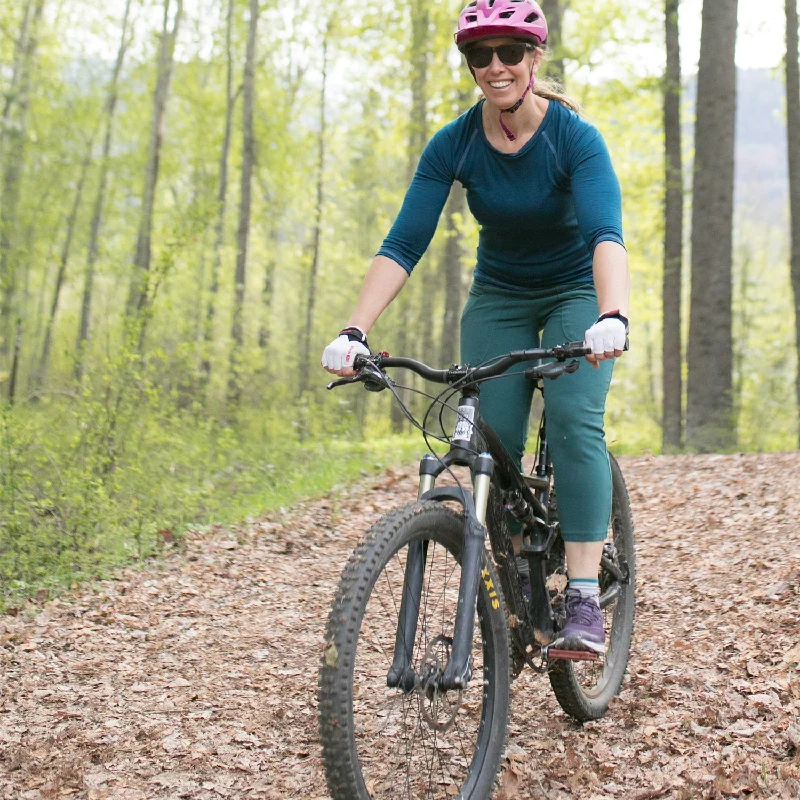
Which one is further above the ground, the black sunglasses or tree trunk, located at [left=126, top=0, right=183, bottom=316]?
tree trunk, located at [left=126, top=0, right=183, bottom=316]

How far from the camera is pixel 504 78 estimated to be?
9.60 feet

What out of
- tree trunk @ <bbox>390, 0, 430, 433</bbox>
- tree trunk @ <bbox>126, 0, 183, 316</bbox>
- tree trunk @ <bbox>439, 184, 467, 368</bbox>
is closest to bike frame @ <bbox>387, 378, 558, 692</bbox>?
tree trunk @ <bbox>390, 0, 430, 433</bbox>

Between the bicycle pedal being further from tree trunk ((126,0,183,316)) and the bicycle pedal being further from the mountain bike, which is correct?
tree trunk ((126,0,183,316))

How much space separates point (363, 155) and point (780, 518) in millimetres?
22999

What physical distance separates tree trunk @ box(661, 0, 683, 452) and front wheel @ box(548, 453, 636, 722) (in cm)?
937

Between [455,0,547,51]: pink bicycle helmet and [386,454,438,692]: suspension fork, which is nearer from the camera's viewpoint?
[386,454,438,692]: suspension fork

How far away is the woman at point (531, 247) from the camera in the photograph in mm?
2908

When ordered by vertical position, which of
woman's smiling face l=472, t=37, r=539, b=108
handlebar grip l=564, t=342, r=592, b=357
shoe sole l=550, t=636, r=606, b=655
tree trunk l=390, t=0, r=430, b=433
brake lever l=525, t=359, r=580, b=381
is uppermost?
tree trunk l=390, t=0, r=430, b=433

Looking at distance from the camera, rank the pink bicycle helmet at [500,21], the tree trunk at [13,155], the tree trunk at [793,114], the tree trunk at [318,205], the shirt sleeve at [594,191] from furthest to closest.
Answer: the tree trunk at [318,205]
the tree trunk at [13,155]
the tree trunk at [793,114]
the shirt sleeve at [594,191]
the pink bicycle helmet at [500,21]

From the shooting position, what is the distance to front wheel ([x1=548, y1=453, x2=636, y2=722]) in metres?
3.37

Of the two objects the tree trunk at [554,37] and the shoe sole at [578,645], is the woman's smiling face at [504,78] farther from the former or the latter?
the tree trunk at [554,37]

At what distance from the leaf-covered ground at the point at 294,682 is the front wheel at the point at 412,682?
465mm

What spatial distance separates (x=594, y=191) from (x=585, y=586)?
1380 mm

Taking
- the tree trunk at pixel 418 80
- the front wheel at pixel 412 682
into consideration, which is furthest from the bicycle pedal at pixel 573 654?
the tree trunk at pixel 418 80
